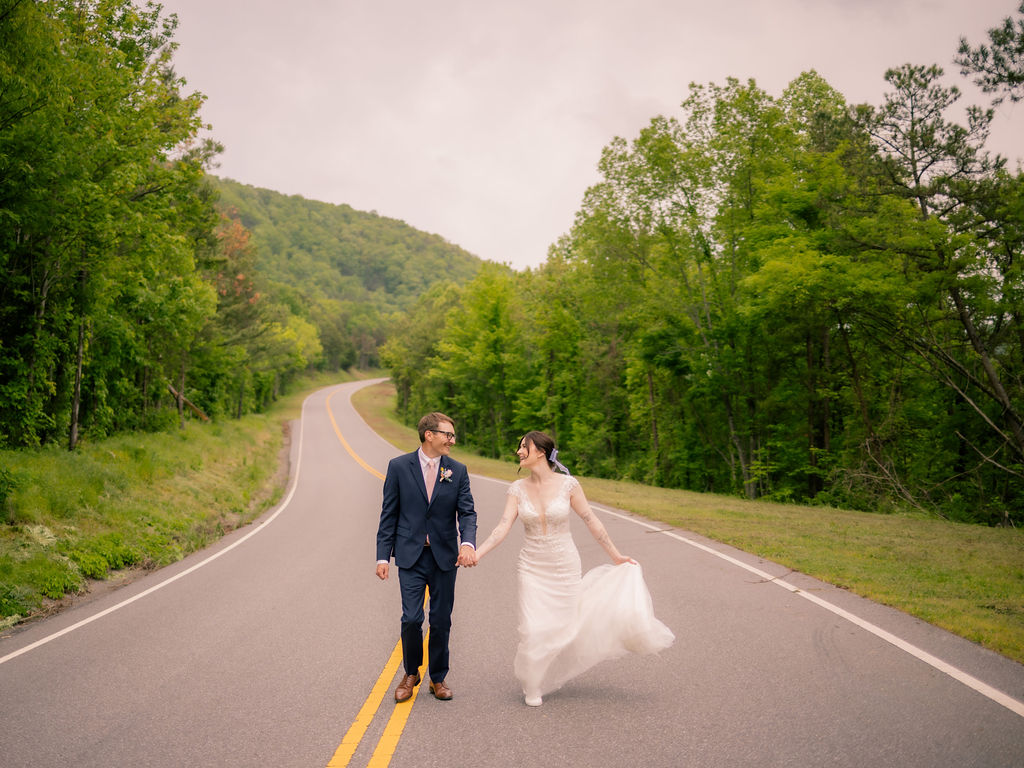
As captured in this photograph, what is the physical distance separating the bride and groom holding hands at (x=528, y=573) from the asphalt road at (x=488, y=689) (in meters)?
0.32

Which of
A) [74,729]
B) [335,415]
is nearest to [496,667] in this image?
[74,729]

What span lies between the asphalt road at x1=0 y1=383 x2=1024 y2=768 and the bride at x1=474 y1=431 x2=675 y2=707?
34 cm

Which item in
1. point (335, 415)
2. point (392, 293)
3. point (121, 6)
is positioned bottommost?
point (335, 415)

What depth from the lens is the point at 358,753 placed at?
13.6 ft

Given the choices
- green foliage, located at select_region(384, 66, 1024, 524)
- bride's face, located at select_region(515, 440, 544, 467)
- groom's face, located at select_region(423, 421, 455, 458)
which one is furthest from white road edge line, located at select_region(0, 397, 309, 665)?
green foliage, located at select_region(384, 66, 1024, 524)

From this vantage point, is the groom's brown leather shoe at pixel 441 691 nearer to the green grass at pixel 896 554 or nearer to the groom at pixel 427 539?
the groom at pixel 427 539

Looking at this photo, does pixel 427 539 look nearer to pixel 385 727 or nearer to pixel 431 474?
pixel 431 474

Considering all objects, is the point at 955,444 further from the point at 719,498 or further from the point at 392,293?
the point at 392,293

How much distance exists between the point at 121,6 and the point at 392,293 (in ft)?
513

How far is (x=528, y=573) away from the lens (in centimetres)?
513

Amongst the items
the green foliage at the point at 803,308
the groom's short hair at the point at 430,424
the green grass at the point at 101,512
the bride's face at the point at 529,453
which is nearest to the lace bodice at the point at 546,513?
the bride's face at the point at 529,453

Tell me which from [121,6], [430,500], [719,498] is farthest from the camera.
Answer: [719,498]

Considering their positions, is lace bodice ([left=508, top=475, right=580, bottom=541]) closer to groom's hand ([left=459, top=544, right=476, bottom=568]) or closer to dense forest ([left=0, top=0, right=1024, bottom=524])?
groom's hand ([left=459, top=544, right=476, bottom=568])

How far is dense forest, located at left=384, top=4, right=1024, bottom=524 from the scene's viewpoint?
17.5 meters
